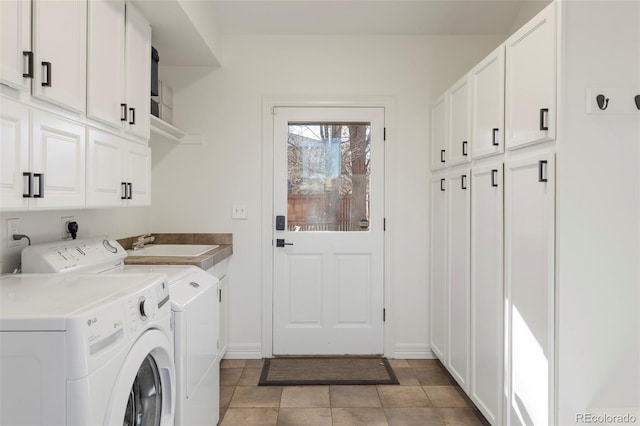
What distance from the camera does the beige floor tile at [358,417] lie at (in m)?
2.14

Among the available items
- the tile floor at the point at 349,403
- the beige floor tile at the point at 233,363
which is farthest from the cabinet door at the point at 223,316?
the tile floor at the point at 349,403

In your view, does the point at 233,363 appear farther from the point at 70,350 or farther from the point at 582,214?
the point at 582,214

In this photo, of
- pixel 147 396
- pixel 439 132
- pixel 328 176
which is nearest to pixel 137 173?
pixel 147 396

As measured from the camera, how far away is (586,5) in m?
1.46

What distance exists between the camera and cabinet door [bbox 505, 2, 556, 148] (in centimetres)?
150

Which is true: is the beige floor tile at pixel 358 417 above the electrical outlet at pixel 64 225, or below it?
below

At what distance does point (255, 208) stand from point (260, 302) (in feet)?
2.52

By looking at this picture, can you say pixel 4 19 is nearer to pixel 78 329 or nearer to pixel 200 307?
pixel 78 329

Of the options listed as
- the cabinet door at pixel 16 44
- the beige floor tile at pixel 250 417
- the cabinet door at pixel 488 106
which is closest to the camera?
the cabinet door at pixel 16 44

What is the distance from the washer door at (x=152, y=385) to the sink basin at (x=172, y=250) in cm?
107

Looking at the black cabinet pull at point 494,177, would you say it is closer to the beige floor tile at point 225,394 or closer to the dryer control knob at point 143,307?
the dryer control knob at point 143,307

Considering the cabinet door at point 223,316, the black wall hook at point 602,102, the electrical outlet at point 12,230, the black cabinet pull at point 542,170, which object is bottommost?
the cabinet door at point 223,316

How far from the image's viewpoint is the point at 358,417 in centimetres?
220

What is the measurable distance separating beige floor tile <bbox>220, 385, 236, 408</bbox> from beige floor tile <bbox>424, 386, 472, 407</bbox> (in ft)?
4.28
